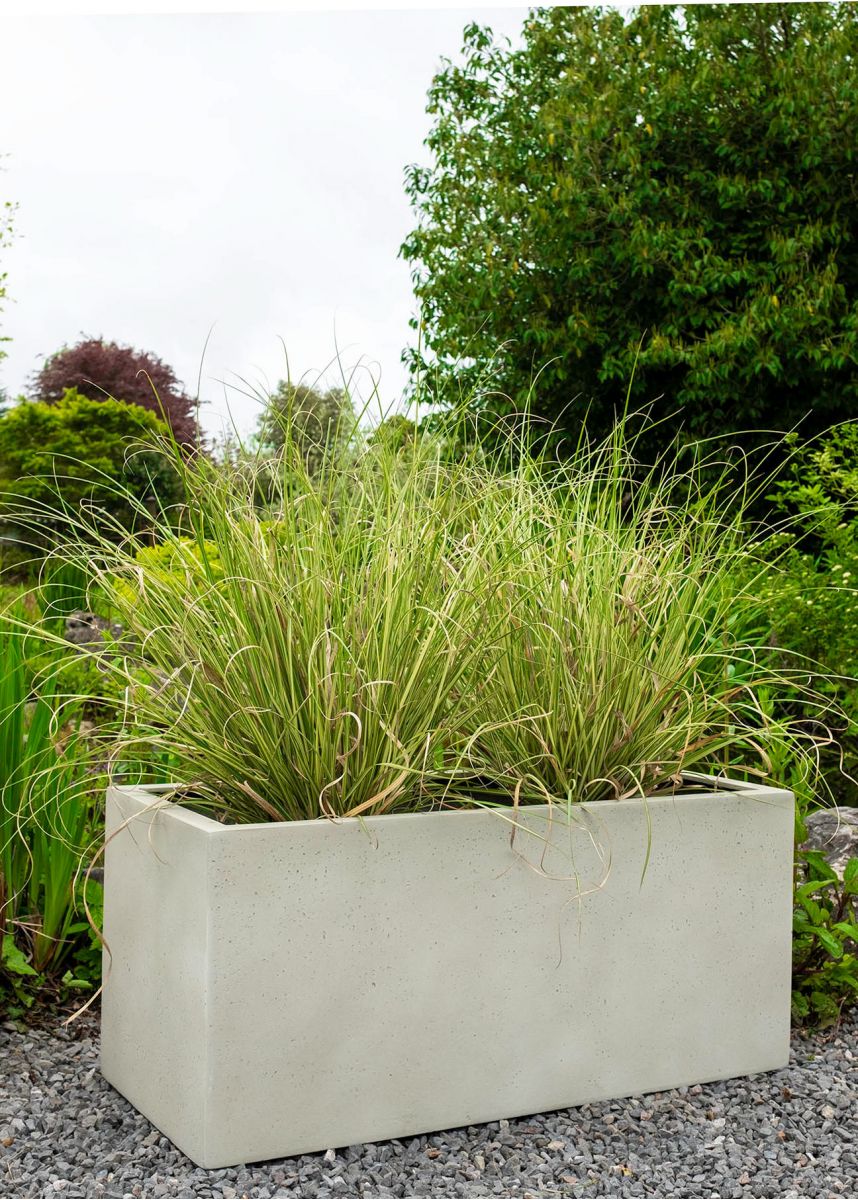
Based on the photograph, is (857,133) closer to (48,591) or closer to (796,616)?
(796,616)

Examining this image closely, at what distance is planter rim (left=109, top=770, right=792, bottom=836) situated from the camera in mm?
1966

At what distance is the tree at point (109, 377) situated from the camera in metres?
16.6

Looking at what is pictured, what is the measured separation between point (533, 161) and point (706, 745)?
802cm

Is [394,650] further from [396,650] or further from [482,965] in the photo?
[482,965]

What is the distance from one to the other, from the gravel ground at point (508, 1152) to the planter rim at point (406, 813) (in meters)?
0.58

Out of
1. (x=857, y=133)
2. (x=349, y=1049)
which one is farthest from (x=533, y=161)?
(x=349, y=1049)

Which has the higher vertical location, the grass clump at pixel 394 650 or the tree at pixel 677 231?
the tree at pixel 677 231

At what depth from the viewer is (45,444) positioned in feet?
43.9

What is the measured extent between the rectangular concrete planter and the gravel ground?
4 cm

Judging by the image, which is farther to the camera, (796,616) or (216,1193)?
(796,616)

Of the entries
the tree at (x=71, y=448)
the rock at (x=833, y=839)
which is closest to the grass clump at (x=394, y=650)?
the rock at (x=833, y=839)

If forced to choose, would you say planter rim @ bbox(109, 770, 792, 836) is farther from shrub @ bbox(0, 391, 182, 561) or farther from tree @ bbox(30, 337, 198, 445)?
tree @ bbox(30, 337, 198, 445)

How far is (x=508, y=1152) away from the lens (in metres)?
2.05

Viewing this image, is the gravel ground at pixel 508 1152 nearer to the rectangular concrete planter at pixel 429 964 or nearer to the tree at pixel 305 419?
the rectangular concrete planter at pixel 429 964
